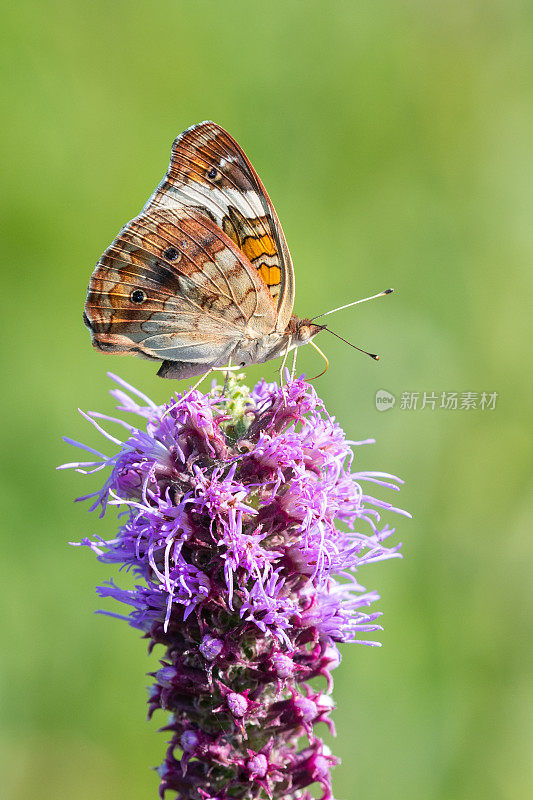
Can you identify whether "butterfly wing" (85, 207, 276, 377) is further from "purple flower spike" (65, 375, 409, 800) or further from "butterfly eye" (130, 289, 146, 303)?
"purple flower spike" (65, 375, 409, 800)

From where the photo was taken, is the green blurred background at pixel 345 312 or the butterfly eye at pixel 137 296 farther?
the green blurred background at pixel 345 312

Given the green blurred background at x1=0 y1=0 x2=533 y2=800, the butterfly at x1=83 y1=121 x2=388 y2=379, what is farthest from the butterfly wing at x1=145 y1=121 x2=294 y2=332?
the green blurred background at x1=0 y1=0 x2=533 y2=800

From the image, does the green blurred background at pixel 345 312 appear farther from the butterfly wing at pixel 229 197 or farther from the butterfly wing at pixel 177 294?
the butterfly wing at pixel 229 197

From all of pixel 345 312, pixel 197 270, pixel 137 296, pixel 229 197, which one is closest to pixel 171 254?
pixel 197 270

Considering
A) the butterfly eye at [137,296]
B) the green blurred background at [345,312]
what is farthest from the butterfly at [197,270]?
the green blurred background at [345,312]

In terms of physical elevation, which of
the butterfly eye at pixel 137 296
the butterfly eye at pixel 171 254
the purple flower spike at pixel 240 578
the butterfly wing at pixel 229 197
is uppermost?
the butterfly wing at pixel 229 197

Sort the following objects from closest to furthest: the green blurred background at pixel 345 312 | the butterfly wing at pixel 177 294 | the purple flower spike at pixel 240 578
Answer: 1. the purple flower spike at pixel 240 578
2. the butterfly wing at pixel 177 294
3. the green blurred background at pixel 345 312

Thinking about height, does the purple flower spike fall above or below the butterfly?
below
